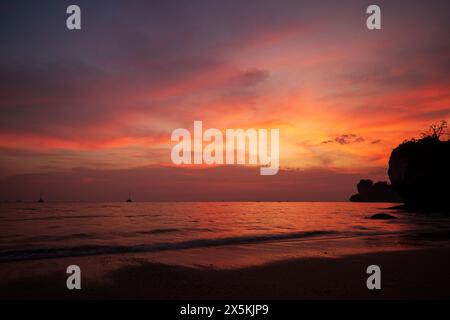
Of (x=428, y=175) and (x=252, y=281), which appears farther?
(x=428, y=175)

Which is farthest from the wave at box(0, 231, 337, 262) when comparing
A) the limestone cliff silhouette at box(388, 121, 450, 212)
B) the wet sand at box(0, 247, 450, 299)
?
the limestone cliff silhouette at box(388, 121, 450, 212)

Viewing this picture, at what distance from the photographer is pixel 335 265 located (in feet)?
40.3

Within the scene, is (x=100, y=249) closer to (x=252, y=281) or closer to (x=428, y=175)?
(x=252, y=281)

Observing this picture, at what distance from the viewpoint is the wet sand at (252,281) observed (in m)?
8.58

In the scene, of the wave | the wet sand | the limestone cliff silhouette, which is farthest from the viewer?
the limestone cliff silhouette

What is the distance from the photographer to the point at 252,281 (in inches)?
395

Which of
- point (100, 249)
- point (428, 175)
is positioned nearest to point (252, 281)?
point (100, 249)

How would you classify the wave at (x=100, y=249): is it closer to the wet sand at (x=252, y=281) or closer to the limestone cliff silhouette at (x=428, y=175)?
the wet sand at (x=252, y=281)

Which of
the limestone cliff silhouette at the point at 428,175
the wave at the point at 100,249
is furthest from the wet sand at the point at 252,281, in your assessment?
the limestone cliff silhouette at the point at 428,175

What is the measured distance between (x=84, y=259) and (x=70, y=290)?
20.0ft

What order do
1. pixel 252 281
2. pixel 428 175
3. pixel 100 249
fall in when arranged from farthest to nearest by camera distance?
pixel 428 175 < pixel 100 249 < pixel 252 281

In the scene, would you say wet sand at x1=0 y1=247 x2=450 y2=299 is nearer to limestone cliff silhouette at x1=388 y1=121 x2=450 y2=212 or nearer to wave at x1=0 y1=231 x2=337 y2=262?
wave at x1=0 y1=231 x2=337 y2=262

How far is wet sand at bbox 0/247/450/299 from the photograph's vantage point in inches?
338
